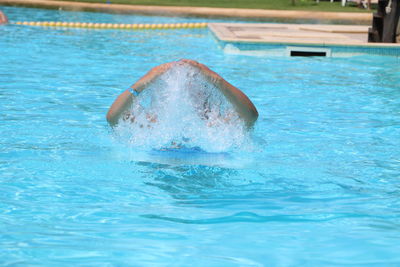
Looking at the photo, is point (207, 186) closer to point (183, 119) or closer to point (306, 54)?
point (183, 119)

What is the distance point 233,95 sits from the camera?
4.27m

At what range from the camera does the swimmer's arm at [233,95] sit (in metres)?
4.07

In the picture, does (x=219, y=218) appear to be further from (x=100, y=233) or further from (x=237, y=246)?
(x=100, y=233)

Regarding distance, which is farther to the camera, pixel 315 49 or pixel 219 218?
pixel 315 49

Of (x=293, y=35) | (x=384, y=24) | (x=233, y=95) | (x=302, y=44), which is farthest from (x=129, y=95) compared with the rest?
(x=293, y=35)

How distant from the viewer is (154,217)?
3436mm

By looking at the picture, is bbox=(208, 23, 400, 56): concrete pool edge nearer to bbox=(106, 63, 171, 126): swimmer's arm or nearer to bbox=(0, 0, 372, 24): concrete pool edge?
bbox=(0, 0, 372, 24): concrete pool edge

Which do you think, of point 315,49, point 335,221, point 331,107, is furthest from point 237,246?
point 315,49

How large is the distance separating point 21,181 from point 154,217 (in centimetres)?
116

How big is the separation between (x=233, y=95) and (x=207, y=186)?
69 cm

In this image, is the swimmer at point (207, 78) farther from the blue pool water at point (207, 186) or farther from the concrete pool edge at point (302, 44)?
the concrete pool edge at point (302, 44)

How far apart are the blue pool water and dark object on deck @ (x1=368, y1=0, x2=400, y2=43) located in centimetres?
349

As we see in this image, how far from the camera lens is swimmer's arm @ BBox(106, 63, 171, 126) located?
13.5 ft

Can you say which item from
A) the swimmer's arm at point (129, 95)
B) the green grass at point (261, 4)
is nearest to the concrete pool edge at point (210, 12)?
the green grass at point (261, 4)
